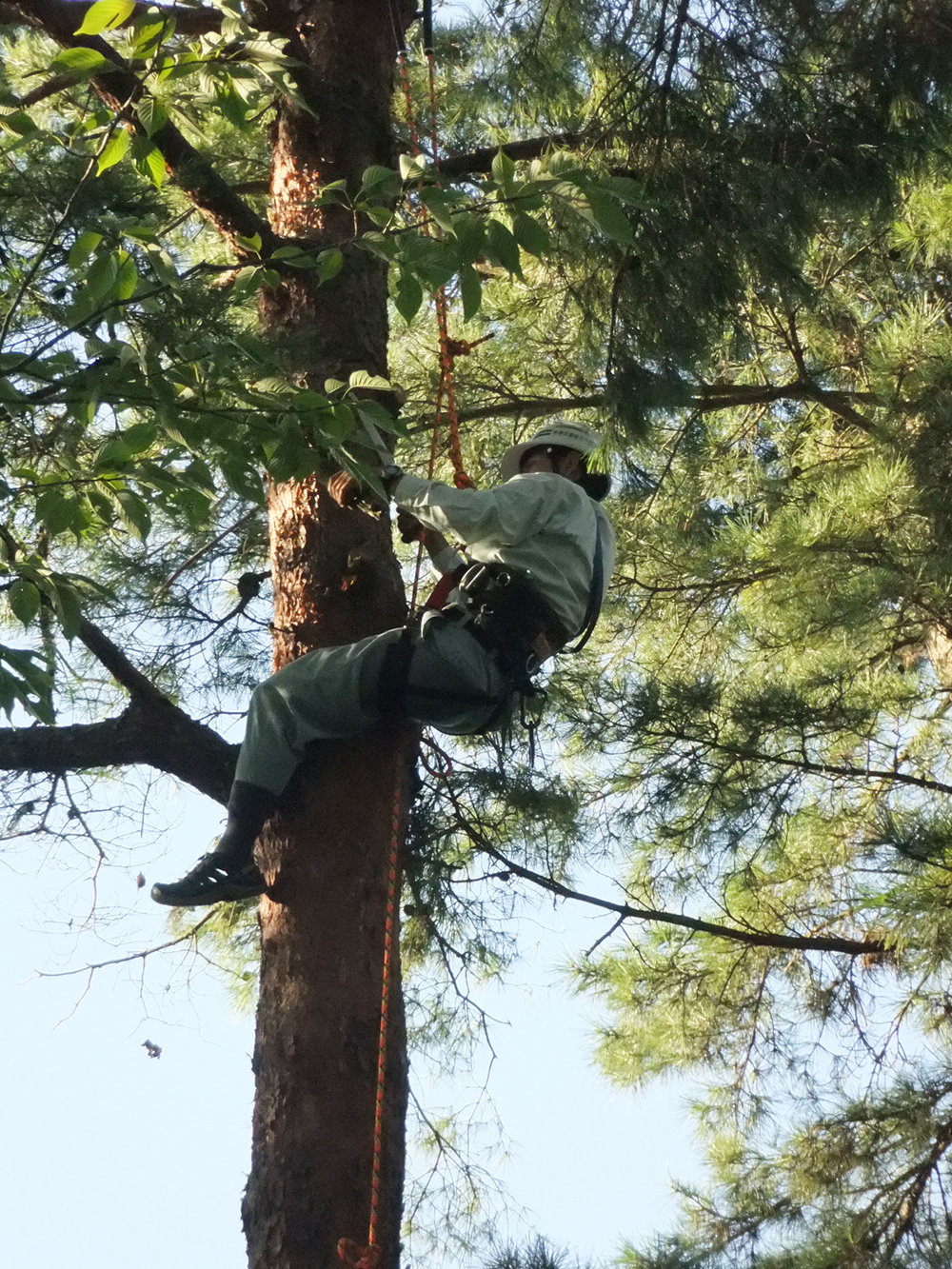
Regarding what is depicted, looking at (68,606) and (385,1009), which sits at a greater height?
(68,606)

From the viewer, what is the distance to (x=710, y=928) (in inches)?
154

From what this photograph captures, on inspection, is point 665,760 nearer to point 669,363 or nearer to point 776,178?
point 669,363

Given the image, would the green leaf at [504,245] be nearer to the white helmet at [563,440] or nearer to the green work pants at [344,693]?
the green work pants at [344,693]

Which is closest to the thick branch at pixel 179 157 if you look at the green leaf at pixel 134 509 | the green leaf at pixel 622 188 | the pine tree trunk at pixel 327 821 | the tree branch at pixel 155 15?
the tree branch at pixel 155 15

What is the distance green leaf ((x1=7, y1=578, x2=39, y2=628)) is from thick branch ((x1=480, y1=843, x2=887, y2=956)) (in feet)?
4.27

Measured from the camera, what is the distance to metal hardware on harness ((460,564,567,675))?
307 centimetres

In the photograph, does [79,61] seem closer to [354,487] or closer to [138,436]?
[138,436]

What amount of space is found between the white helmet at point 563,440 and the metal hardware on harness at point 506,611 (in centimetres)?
54

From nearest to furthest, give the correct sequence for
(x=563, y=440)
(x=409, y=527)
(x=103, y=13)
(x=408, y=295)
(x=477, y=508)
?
(x=103, y=13) → (x=408, y=295) → (x=477, y=508) → (x=409, y=527) → (x=563, y=440)

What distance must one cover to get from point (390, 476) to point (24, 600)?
0.77m

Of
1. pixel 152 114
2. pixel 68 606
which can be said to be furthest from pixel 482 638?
pixel 152 114

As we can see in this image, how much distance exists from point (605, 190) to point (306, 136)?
141 centimetres

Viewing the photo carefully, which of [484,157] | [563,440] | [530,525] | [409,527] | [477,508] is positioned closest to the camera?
[477,508]

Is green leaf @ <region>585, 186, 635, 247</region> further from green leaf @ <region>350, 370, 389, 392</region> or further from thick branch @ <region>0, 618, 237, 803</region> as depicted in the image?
thick branch @ <region>0, 618, 237, 803</region>
